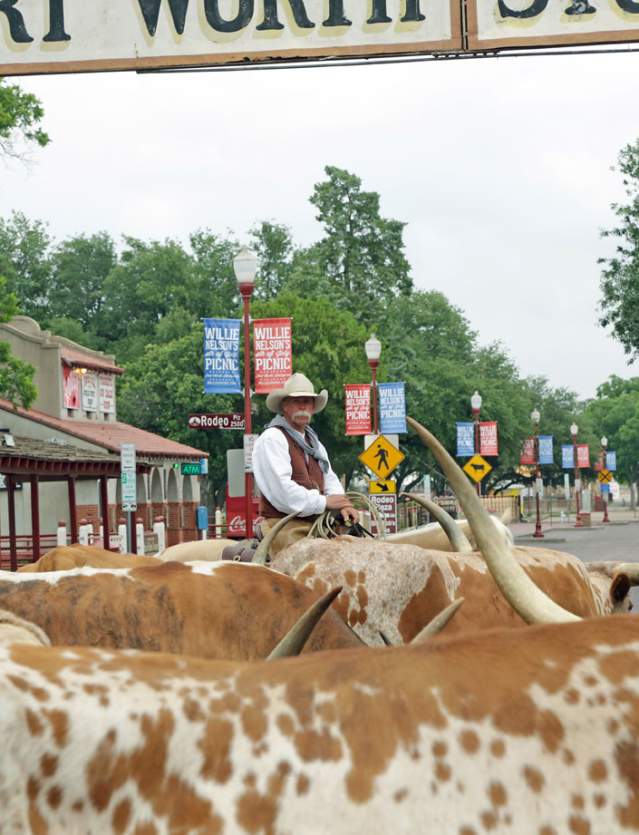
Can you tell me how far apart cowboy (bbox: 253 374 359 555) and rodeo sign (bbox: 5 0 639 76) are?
194 cm

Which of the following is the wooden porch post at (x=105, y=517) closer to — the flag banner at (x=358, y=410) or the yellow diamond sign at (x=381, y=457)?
the flag banner at (x=358, y=410)

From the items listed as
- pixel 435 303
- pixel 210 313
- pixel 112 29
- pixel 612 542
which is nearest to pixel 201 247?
pixel 210 313

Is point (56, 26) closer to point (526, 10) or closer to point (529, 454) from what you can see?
point (526, 10)

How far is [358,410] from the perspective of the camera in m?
39.2

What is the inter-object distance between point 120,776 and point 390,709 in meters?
0.45

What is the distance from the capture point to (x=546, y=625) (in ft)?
8.84

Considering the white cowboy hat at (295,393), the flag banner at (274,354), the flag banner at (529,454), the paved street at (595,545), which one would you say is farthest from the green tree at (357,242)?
the white cowboy hat at (295,393)

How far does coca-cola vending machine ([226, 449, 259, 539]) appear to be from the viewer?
21.7 m

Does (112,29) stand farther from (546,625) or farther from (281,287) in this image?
(281,287)

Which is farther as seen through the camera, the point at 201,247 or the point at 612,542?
the point at 201,247

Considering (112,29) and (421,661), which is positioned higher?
(112,29)

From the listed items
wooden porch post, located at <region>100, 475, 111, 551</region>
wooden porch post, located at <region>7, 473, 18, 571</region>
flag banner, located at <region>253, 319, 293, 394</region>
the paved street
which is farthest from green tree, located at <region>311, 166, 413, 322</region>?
flag banner, located at <region>253, 319, 293, 394</region>

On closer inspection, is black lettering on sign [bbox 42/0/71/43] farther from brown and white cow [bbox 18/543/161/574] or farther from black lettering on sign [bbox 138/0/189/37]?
brown and white cow [bbox 18/543/161/574]

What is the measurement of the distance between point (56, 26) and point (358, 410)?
107 ft
